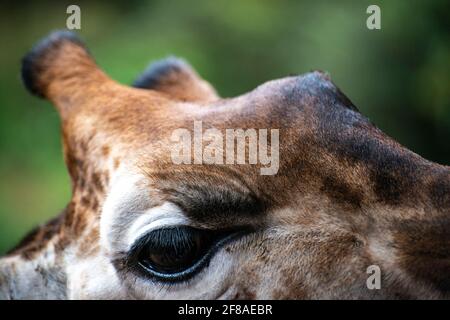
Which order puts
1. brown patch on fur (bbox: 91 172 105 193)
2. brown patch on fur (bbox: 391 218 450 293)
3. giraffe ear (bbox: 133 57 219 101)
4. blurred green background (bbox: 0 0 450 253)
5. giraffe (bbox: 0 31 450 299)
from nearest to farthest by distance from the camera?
brown patch on fur (bbox: 391 218 450 293) → giraffe (bbox: 0 31 450 299) → brown patch on fur (bbox: 91 172 105 193) → giraffe ear (bbox: 133 57 219 101) → blurred green background (bbox: 0 0 450 253)

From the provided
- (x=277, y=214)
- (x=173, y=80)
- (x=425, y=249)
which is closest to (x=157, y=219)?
(x=277, y=214)

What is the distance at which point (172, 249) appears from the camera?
79.6 inches

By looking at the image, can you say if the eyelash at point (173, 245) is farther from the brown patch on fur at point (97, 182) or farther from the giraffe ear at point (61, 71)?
the giraffe ear at point (61, 71)

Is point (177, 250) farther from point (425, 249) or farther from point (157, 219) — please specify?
point (425, 249)

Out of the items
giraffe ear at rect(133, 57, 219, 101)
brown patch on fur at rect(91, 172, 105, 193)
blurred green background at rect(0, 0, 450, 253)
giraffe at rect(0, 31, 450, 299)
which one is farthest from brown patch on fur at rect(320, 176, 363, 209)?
blurred green background at rect(0, 0, 450, 253)

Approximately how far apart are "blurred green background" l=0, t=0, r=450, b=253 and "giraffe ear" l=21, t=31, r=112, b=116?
3774mm

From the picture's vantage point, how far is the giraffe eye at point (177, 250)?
200cm

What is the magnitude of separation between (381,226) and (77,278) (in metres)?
1.05

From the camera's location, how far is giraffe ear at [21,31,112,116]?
2.76 m

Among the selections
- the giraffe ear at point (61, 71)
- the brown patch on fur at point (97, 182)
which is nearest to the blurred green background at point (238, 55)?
the giraffe ear at point (61, 71)

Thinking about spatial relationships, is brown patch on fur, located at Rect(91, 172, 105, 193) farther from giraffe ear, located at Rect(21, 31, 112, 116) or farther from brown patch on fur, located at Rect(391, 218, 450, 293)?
brown patch on fur, located at Rect(391, 218, 450, 293)

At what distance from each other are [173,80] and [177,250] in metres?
1.18

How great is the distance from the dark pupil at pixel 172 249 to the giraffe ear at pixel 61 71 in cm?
90
